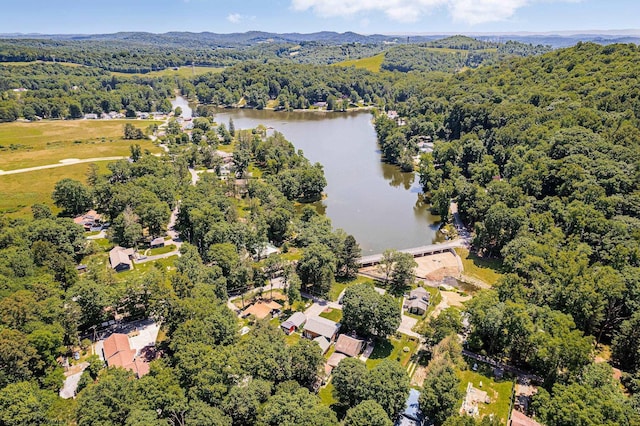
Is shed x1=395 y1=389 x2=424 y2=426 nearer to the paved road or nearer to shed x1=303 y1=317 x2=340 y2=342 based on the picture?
shed x1=303 y1=317 x2=340 y2=342

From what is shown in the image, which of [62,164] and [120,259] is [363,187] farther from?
[62,164]

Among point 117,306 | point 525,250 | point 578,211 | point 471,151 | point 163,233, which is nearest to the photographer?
point 117,306

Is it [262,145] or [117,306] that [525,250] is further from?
[262,145]

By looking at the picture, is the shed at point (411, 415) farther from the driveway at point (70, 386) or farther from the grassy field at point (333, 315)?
the driveway at point (70, 386)

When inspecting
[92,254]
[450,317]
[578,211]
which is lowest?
[92,254]

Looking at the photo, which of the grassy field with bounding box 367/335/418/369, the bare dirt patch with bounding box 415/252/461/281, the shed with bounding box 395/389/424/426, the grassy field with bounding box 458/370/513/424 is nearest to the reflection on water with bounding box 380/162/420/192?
the bare dirt patch with bounding box 415/252/461/281

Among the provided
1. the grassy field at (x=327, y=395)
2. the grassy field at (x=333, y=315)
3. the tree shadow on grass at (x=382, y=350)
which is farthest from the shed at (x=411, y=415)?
the grassy field at (x=333, y=315)

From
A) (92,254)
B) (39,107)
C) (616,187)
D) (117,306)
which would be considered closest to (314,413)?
(117,306)
